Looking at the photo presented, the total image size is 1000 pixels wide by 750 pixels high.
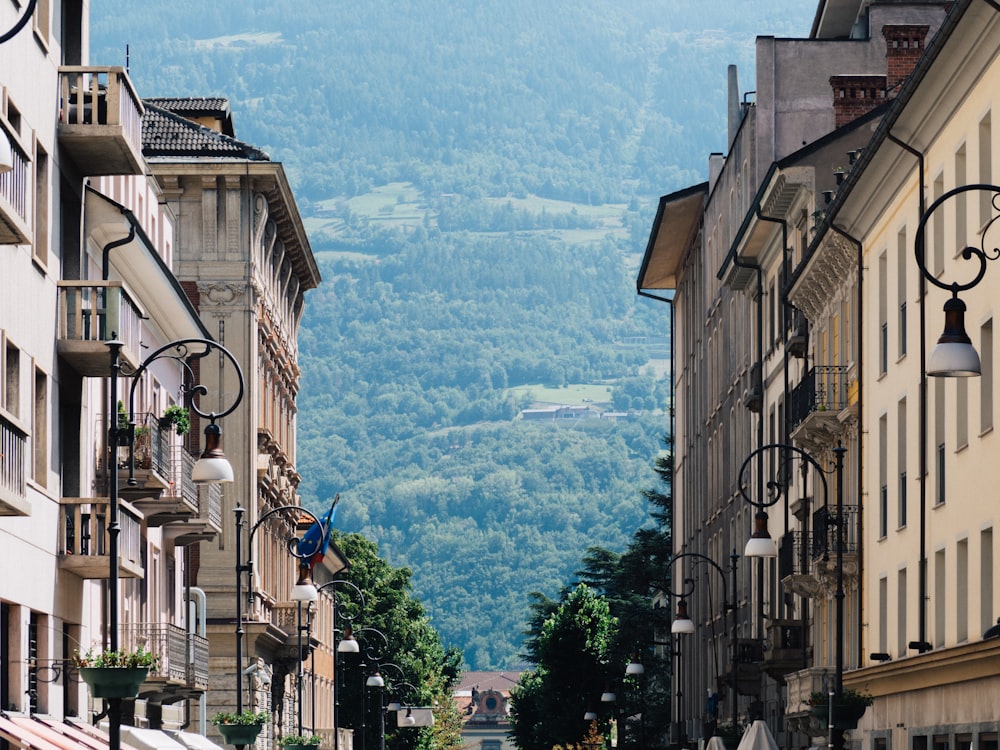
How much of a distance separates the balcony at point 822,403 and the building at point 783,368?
2.7 inches

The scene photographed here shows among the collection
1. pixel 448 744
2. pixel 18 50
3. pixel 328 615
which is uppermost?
pixel 18 50

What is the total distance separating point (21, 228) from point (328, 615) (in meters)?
84.5

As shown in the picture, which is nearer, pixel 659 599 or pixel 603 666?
pixel 603 666

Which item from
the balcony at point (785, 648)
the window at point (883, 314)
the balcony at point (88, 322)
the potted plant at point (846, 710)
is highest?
the window at point (883, 314)

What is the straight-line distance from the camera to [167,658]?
47094 mm

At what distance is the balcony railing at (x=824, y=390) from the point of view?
155ft

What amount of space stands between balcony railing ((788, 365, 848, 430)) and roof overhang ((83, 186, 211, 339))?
14.0 metres

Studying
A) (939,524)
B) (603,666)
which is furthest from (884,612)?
(603,666)

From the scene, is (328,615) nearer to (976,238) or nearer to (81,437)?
(81,437)

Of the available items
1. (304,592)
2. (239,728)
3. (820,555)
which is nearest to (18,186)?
(304,592)

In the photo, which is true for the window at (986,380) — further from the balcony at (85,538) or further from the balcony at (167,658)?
the balcony at (167,658)

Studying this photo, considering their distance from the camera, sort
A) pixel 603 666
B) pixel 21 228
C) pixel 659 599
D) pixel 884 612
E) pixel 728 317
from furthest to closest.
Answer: pixel 659 599 → pixel 603 666 → pixel 728 317 → pixel 884 612 → pixel 21 228

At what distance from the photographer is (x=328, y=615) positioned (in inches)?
4252

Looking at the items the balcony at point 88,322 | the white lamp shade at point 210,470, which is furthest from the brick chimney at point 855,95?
the white lamp shade at point 210,470
